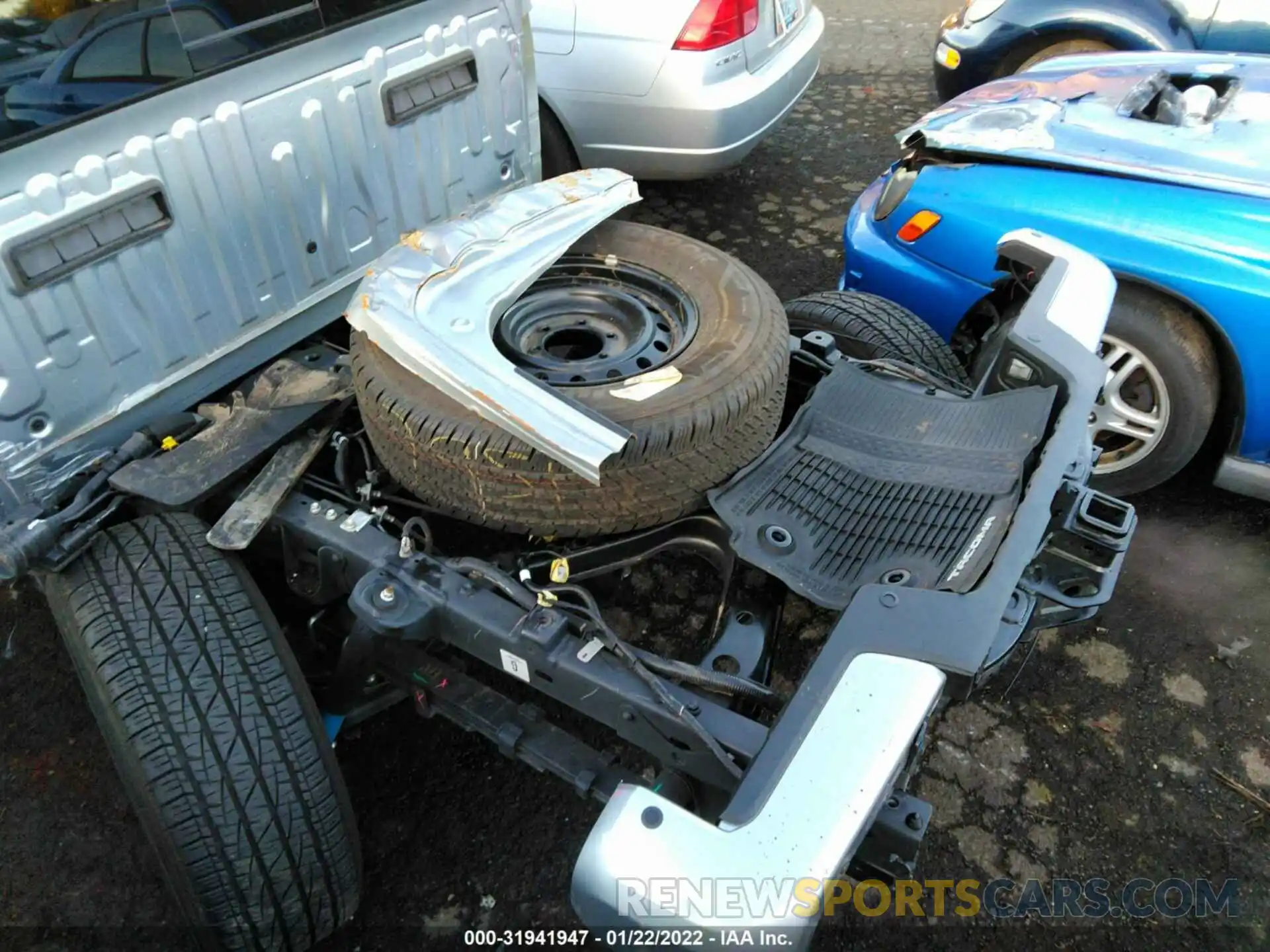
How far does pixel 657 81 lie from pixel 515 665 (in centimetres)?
330

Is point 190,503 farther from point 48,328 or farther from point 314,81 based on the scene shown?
point 314,81

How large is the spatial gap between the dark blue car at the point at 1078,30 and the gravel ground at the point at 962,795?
10.2ft

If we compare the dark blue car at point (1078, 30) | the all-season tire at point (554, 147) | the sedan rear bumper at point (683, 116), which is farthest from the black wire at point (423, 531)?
the dark blue car at point (1078, 30)

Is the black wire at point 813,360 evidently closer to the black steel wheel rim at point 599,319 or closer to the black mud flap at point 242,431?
the black steel wheel rim at point 599,319

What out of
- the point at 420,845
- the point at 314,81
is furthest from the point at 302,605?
the point at 314,81

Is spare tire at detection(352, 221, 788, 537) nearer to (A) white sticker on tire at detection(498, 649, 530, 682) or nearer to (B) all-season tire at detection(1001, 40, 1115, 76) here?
(A) white sticker on tire at detection(498, 649, 530, 682)

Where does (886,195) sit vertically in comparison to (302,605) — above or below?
above

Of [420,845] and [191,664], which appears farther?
[420,845]

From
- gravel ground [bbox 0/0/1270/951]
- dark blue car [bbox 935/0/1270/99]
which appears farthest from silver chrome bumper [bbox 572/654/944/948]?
dark blue car [bbox 935/0/1270/99]

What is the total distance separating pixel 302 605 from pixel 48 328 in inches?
38.1

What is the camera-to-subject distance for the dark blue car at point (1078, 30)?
4605mm

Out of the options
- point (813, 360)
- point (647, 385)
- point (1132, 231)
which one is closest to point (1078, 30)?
point (1132, 231)

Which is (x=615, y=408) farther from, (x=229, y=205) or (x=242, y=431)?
(x=229, y=205)

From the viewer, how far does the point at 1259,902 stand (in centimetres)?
222
